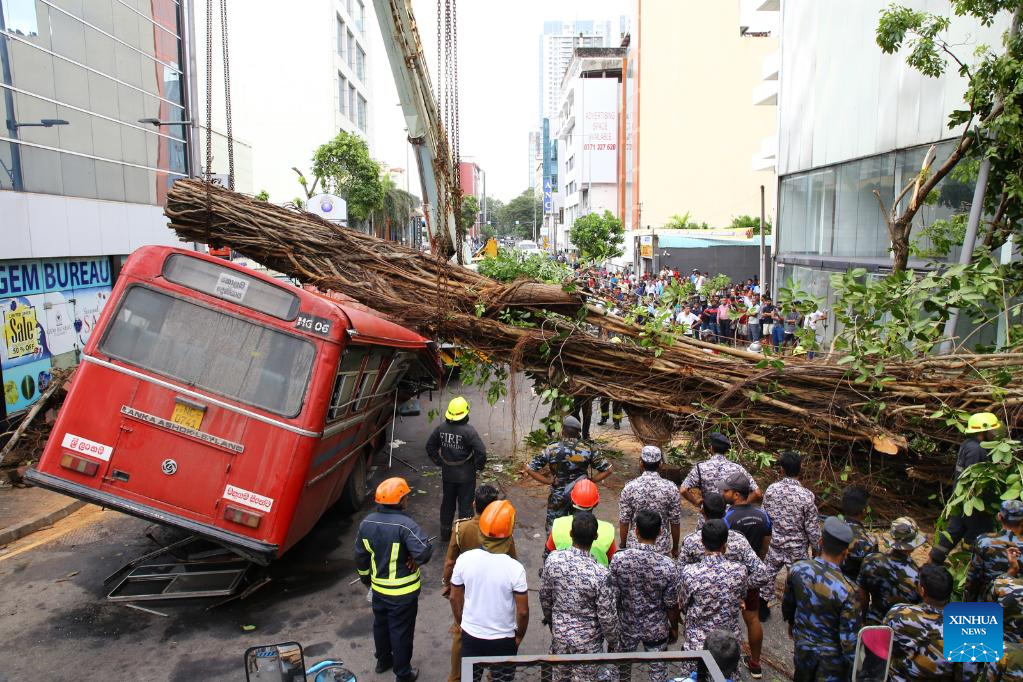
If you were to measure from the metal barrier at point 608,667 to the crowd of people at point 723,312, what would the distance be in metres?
5.61

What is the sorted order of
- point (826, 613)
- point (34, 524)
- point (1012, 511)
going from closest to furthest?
point (826, 613) → point (1012, 511) → point (34, 524)

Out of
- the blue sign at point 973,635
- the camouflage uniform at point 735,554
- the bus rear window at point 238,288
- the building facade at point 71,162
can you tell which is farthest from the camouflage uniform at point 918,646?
the building facade at point 71,162

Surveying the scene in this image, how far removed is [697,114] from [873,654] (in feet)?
177

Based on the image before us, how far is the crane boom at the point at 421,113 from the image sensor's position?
413 inches

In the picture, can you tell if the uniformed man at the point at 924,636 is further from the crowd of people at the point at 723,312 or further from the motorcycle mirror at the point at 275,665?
the crowd of people at the point at 723,312

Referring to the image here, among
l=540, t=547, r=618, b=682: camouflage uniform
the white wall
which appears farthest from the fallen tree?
the white wall

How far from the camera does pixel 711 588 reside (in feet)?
15.5

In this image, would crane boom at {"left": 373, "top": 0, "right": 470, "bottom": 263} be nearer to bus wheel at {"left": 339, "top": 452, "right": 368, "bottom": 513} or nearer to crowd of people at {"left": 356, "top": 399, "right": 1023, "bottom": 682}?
bus wheel at {"left": 339, "top": 452, "right": 368, "bottom": 513}

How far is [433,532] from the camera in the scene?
8492 mm

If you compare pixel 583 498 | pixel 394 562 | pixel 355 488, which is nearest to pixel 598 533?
pixel 583 498

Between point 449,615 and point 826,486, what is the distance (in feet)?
13.9

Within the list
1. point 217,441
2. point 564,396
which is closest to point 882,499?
point 564,396

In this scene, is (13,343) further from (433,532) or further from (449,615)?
(449,615)

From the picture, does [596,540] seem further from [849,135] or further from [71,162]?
[849,135]
